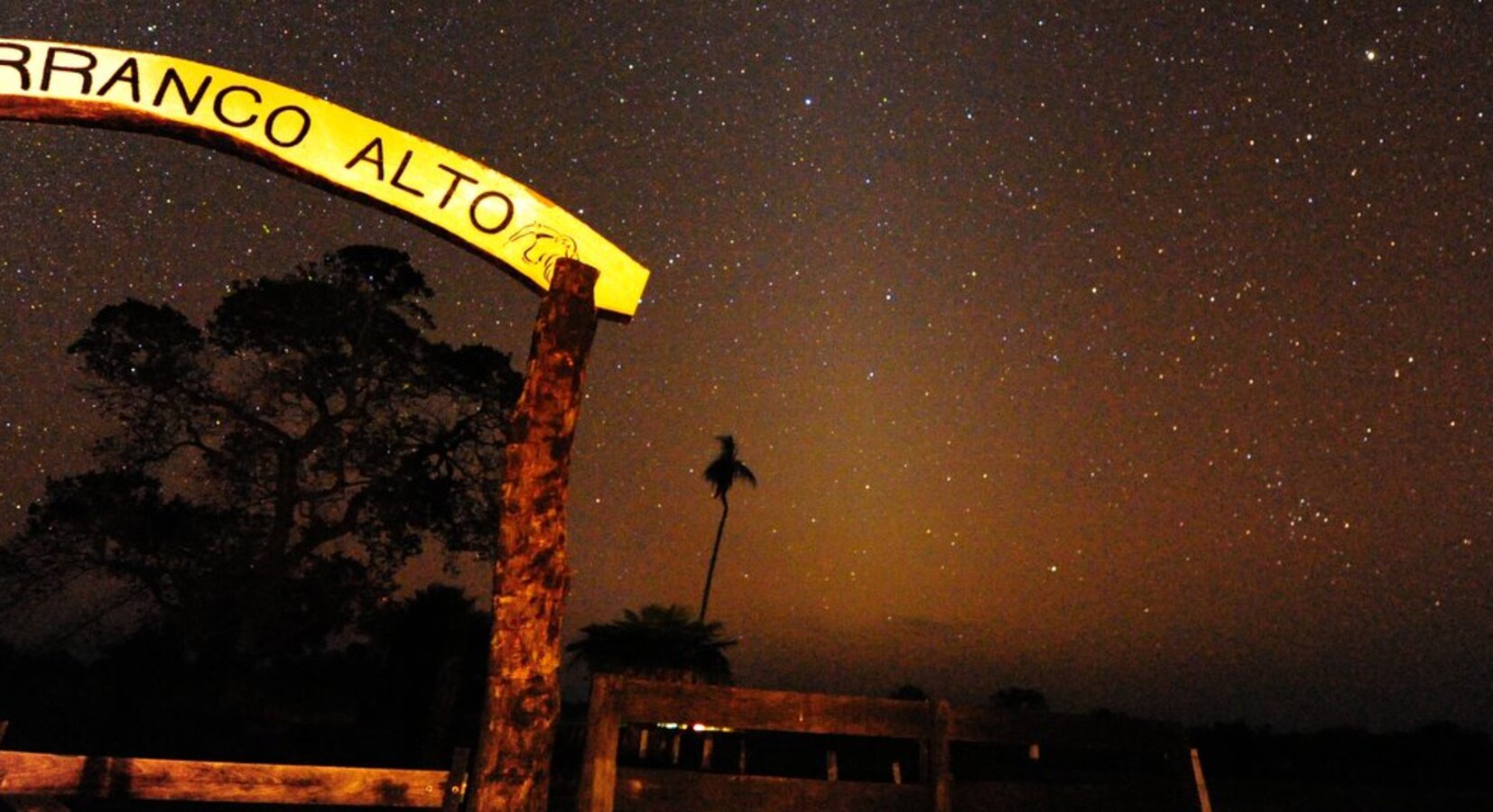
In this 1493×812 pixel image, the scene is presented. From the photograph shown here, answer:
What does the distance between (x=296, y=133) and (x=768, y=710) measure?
369cm

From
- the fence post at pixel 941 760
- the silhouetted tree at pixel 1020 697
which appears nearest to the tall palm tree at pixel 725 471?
the silhouetted tree at pixel 1020 697

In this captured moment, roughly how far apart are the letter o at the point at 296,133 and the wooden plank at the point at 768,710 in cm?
300

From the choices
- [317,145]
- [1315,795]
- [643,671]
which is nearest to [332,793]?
[317,145]

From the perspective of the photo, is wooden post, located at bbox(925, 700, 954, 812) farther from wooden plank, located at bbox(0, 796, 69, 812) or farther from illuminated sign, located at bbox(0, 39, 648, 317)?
wooden plank, located at bbox(0, 796, 69, 812)

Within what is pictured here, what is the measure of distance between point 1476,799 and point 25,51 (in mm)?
27808

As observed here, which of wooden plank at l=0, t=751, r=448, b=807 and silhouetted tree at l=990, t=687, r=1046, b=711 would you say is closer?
wooden plank at l=0, t=751, r=448, b=807

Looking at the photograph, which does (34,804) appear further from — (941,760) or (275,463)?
(275,463)

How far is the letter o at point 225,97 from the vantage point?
15.8ft

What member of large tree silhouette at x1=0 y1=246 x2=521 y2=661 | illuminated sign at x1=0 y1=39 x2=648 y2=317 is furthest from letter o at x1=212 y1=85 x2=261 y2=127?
large tree silhouette at x1=0 y1=246 x2=521 y2=661

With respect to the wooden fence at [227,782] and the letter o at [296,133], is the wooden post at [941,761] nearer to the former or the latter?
the wooden fence at [227,782]

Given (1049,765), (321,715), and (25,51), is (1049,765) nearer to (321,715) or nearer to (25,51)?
(321,715)

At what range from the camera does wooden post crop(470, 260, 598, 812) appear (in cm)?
438

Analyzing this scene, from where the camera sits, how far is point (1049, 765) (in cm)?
3584

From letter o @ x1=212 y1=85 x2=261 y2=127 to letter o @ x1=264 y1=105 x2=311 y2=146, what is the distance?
0.06 m
